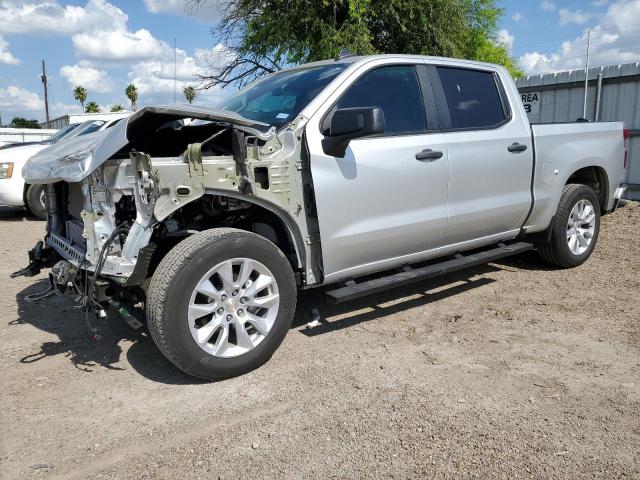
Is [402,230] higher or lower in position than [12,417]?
higher

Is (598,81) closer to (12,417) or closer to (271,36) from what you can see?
(271,36)

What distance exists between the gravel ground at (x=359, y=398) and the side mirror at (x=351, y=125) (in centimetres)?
144

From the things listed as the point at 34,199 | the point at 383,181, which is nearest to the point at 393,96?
the point at 383,181

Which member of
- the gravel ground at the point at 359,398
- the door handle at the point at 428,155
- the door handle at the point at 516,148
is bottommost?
the gravel ground at the point at 359,398

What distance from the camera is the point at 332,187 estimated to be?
3.77 metres

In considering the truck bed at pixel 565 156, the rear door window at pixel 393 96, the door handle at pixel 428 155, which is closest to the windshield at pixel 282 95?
the rear door window at pixel 393 96

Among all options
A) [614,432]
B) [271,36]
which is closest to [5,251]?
[614,432]

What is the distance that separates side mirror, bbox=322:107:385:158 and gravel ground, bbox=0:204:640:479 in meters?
1.44

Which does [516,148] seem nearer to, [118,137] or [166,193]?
[166,193]

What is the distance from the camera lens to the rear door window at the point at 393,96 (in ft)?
13.5

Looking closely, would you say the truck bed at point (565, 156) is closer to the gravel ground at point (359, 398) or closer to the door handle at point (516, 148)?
the door handle at point (516, 148)

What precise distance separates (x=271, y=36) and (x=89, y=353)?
11.5m

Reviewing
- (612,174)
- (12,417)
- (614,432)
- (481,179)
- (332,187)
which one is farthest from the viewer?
(612,174)

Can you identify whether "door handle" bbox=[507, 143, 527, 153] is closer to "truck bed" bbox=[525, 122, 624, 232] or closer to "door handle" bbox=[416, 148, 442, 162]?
"truck bed" bbox=[525, 122, 624, 232]
